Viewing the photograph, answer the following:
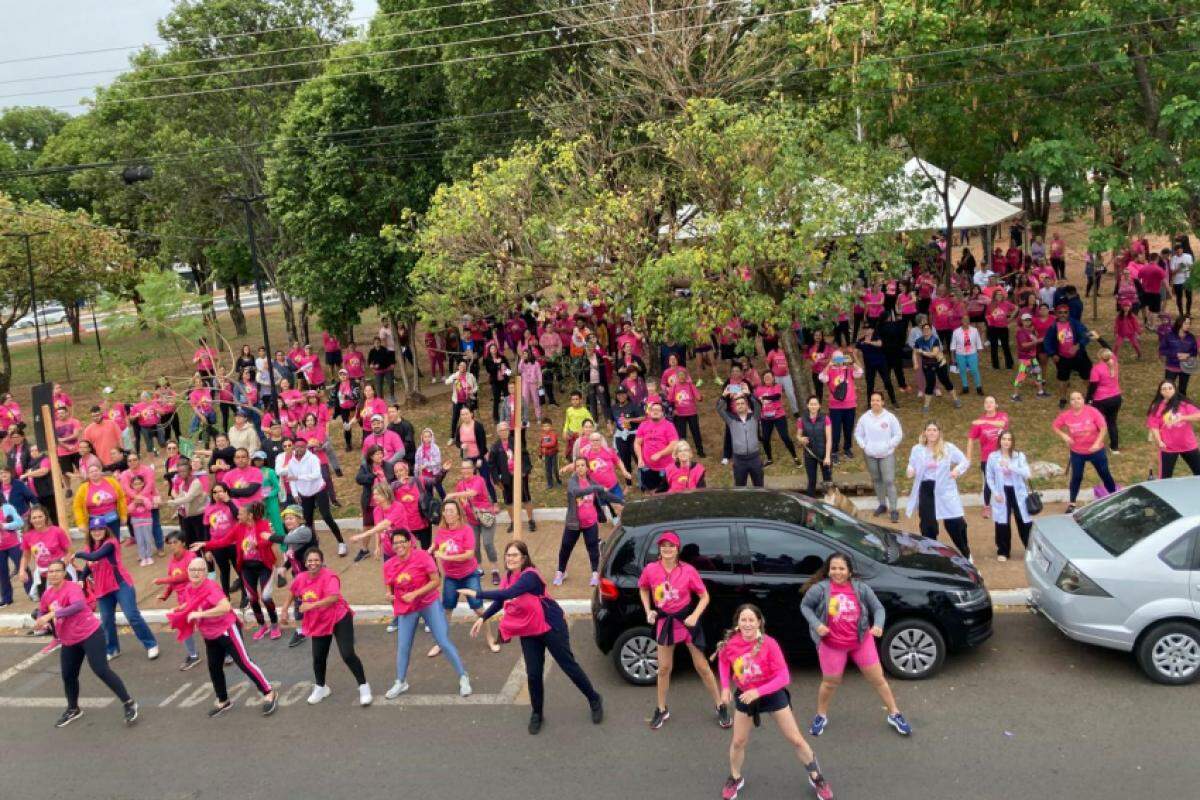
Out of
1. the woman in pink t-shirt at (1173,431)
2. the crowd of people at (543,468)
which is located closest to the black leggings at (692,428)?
the crowd of people at (543,468)

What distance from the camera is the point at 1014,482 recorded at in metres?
9.81

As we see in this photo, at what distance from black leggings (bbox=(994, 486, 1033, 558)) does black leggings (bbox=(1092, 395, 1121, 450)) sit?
291 cm

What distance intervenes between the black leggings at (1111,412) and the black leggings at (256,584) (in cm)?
1003

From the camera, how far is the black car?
7.75 metres

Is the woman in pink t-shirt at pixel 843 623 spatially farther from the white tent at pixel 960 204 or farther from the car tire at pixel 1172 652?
the white tent at pixel 960 204

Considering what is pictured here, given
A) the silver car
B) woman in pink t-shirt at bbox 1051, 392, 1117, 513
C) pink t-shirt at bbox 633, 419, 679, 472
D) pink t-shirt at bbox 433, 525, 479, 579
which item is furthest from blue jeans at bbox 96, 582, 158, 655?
woman in pink t-shirt at bbox 1051, 392, 1117, 513

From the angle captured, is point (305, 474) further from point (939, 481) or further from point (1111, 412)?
point (1111, 412)

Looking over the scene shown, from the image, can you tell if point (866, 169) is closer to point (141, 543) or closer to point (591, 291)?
point (591, 291)

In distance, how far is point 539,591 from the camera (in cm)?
734

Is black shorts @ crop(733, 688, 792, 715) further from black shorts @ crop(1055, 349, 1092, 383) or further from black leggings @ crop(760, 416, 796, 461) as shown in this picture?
black shorts @ crop(1055, 349, 1092, 383)

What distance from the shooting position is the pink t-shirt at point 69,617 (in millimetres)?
8117

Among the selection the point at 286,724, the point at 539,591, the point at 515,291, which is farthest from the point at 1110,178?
the point at 286,724

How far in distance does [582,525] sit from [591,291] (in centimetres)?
530

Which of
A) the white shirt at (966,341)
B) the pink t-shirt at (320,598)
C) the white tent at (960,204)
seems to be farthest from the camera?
the white tent at (960,204)
